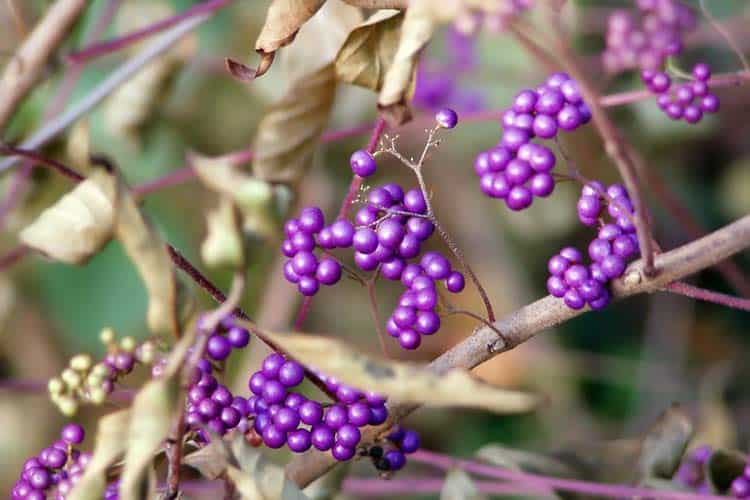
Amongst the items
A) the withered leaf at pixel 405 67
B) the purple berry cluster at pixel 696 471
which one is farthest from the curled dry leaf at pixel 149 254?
the purple berry cluster at pixel 696 471

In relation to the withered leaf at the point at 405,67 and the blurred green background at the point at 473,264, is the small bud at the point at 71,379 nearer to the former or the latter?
the withered leaf at the point at 405,67

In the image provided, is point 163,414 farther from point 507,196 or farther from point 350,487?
point 350,487

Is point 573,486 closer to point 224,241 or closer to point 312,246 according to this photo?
point 312,246

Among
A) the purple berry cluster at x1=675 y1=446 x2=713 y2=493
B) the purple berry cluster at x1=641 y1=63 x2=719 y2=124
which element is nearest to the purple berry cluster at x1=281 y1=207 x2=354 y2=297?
the purple berry cluster at x1=641 y1=63 x2=719 y2=124

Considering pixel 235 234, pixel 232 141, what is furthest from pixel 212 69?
pixel 235 234

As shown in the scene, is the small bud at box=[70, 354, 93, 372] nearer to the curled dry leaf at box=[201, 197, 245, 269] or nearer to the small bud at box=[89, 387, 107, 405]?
the small bud at box=[89, 387, 107, 405]
